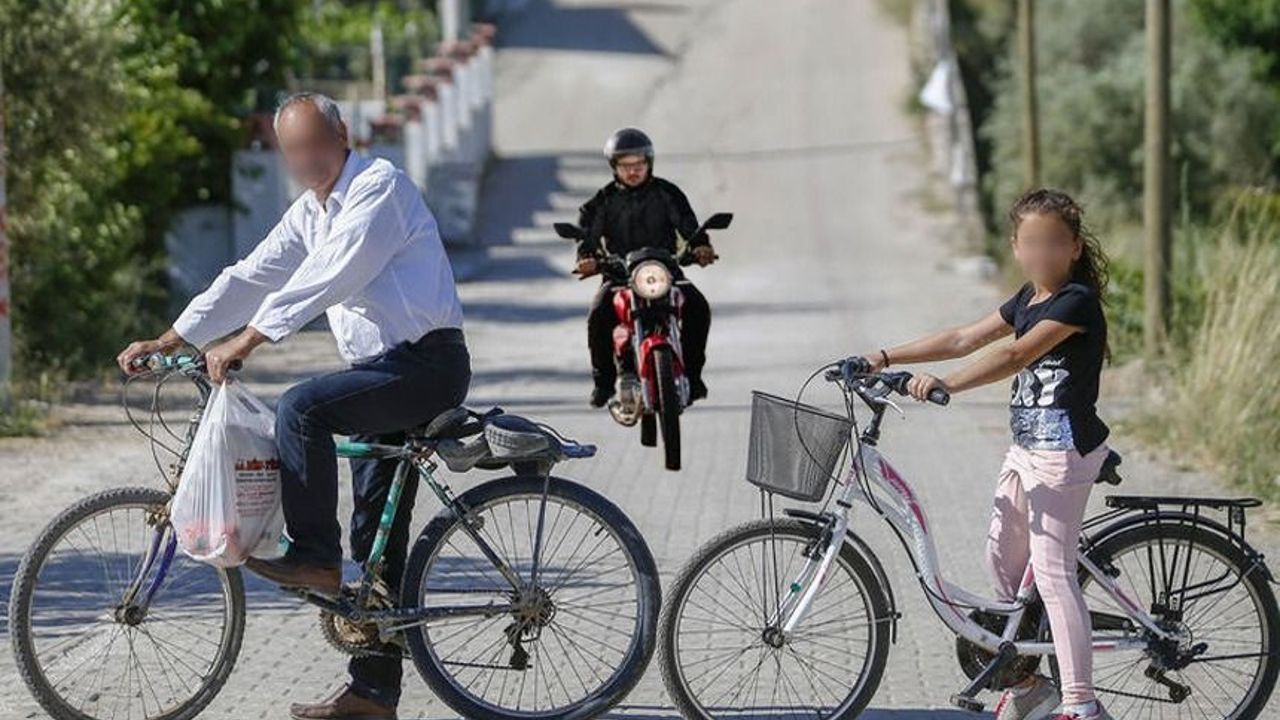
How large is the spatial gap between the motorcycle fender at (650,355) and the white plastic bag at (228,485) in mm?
5092

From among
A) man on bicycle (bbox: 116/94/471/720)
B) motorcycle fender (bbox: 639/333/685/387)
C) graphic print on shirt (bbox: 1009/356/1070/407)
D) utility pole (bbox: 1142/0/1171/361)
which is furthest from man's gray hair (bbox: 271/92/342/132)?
utility pole (bbox: 1142/0/1171/361)

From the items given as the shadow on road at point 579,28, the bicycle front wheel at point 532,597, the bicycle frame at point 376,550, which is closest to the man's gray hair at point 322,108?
the bicycle frame at point 376,550

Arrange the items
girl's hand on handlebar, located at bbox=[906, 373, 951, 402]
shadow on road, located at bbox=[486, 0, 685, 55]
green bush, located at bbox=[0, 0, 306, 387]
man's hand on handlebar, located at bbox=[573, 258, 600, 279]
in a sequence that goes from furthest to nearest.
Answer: shadow on road, located at bbox=[486, 0, 685, 55] → green bush, located at bbox=[0, 0, 306, 387] → man's hand on handlebar, located at bbox=[573, 258, 600, 279] → girl's hand on handlebar, located at bbox=[906, 373, 951, 402]

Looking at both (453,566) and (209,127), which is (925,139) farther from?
(453,566)

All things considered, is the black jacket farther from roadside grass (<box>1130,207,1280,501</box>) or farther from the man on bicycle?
the man on bicycle

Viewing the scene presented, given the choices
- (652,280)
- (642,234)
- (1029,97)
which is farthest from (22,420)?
(1029,97)

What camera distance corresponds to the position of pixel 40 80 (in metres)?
16.2

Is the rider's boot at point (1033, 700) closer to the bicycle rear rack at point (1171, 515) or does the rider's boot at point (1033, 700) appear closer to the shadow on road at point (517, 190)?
the bicycle rear rack at point (1171, 515)

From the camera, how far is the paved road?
9469mm

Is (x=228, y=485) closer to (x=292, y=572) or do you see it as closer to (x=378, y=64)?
(x=292, y=572)

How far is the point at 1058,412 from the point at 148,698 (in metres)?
2.84

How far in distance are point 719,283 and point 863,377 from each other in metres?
18.1

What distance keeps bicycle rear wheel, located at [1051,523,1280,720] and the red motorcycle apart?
4971 millimetres

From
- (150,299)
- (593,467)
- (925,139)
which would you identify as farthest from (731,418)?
(925,139)
